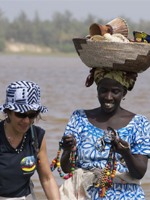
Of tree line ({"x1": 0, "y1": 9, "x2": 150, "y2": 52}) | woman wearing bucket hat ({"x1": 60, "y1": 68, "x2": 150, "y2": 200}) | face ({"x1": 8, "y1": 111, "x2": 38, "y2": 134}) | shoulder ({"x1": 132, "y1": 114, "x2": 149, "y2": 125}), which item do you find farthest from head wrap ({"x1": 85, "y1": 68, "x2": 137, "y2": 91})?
tree line ({"x1": 0, "y1": 9, "x2": 150, "y2": 52})

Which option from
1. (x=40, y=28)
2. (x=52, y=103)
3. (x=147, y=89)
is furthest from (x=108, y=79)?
(x=40, y=28)

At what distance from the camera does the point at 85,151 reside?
15.3 ft

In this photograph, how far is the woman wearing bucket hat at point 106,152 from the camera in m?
4.60

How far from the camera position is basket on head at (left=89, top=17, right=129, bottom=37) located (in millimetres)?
4784

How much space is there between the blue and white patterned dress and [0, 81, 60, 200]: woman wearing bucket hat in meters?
0.51

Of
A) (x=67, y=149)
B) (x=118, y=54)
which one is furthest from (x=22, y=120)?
(x=118, y=54)

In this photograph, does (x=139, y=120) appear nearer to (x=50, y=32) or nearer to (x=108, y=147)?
(x=108, y=147)

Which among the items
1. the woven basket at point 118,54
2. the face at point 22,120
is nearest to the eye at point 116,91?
the woven basket at point 118,54

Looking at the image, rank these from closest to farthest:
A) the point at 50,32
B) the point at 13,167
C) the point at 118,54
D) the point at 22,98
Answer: the point at 22,98 → the point at 13,167 → the point at 118,54 → the point at 50,32

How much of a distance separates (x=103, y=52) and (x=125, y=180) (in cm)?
103

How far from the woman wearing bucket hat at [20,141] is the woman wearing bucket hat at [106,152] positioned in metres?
0.44

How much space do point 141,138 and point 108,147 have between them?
0.91 feet

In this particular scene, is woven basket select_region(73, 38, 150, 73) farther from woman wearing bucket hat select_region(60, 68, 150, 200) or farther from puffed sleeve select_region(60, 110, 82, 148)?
puffed sleeve select_region(60, 110, 82, 148)

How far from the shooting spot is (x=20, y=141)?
161 inches
